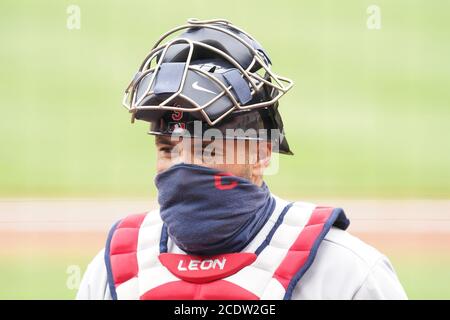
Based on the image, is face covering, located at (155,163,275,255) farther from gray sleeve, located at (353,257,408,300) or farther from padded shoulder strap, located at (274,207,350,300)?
gray sleeve, located at (353,257,408,300)

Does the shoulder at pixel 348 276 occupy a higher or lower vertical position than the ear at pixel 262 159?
lower

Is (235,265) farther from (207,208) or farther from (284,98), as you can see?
(284,98)

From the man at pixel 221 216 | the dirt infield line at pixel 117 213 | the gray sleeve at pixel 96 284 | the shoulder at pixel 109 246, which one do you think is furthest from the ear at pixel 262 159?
the dirt infield line at pixel 117 213

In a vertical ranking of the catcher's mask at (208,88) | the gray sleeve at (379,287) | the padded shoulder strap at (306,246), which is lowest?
the gray sleeve at (379,287)

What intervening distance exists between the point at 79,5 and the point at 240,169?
7.67 feet

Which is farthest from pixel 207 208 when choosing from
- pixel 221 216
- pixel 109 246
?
pixel 109 246

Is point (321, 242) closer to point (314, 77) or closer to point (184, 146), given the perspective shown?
point (184, 146)

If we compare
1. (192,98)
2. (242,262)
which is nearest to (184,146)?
(192,98)

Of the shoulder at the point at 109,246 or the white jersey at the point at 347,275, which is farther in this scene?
the shoulder at the point at 109,246

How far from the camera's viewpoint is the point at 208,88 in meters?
1.42

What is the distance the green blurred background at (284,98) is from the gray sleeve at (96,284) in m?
1.79

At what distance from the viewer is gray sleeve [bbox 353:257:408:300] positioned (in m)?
1.31

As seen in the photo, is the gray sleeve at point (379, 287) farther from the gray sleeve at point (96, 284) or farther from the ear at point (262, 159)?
the gray sleeve at point (96, 284)

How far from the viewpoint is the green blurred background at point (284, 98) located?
3391 millimetres
